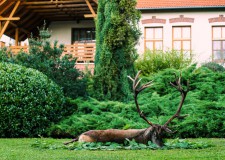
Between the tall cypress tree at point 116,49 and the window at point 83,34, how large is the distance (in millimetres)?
12480

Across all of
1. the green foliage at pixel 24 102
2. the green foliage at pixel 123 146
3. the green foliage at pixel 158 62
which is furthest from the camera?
the green foliage at pixel 158 62

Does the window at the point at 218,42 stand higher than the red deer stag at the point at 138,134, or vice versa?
the window at the point at 218,42

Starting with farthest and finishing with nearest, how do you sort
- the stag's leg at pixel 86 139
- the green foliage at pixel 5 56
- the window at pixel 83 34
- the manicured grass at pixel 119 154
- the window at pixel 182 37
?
the window at pixel 83 34
the window at pixel 182 37
the green foliage at pixel 5 56
the stag's leg at pixel 86 139
the manicured grass at pixel 119 154

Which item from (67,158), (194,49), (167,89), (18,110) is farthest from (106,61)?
(194,49)

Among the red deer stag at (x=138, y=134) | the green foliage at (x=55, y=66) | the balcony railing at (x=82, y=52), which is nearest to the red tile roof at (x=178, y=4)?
the balcony railing at (x=82, y=52)

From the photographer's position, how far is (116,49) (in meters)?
15.1

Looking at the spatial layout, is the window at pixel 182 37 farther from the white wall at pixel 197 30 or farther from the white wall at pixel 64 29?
the white wall at pixel 64 29

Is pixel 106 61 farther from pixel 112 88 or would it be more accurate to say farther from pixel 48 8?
pixel 48 8

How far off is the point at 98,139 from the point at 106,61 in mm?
6770

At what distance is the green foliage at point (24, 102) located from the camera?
11938 mm

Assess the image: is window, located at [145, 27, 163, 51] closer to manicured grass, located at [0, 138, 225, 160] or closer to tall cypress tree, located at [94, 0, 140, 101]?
tall cypress tree, located at [94, 0, 140, 101]

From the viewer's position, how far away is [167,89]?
14.9 meters

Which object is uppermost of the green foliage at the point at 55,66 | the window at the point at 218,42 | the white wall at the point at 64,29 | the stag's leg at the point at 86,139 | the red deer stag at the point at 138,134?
the white wall at the point at 64,29

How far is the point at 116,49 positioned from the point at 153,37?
11.3 metres
